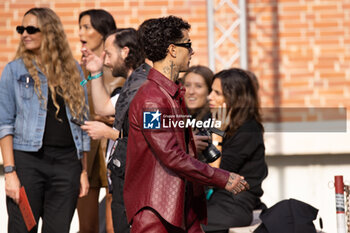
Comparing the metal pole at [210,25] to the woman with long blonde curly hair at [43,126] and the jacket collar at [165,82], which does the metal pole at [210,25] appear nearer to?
the woman with long blonde curly hair at [43,126]

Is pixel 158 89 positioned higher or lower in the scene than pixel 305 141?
higher

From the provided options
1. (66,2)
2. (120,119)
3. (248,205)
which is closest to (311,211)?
(248,205)

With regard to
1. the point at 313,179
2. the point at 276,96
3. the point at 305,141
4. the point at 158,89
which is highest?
the point at 158,89

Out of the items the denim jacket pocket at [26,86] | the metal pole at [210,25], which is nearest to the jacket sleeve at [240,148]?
the denim jacket pocket at [26,86]

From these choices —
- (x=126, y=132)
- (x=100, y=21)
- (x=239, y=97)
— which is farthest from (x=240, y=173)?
(x=100, y=21)

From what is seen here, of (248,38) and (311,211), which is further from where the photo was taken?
(248,38)

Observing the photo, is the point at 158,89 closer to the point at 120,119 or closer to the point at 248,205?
the point at 120,119

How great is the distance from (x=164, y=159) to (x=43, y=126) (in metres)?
1.44

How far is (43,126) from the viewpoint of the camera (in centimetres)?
389

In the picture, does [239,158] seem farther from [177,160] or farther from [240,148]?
[177,160]

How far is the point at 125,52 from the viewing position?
12.9 feet

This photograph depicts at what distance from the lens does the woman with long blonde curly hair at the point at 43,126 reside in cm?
384

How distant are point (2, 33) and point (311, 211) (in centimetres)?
412

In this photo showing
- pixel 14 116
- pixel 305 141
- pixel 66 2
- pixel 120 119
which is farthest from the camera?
pixel 66 2
